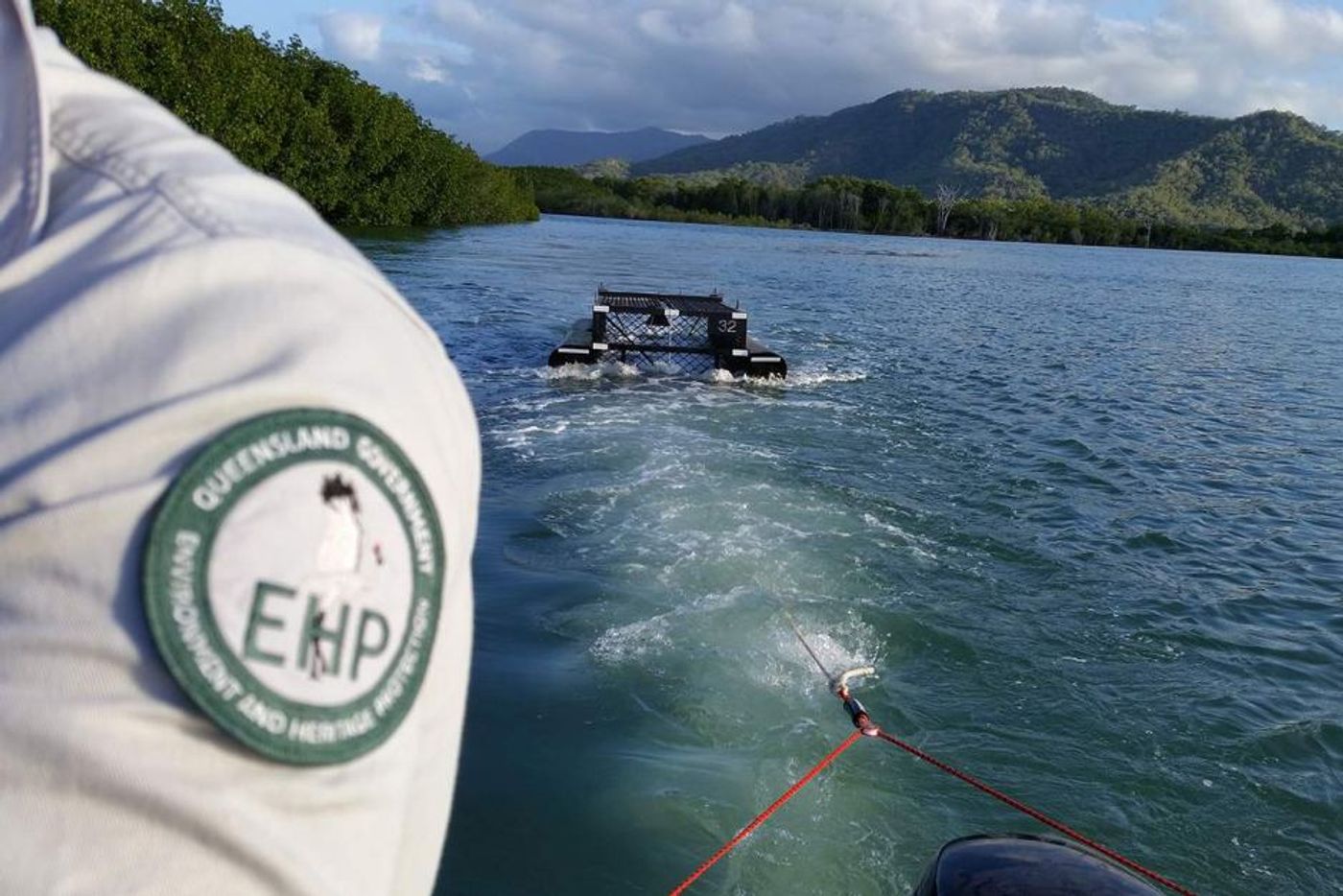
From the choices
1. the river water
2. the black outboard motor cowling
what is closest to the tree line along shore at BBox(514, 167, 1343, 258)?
the river water

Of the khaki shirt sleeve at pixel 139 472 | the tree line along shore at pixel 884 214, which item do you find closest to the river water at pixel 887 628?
the khaki shirt sleeve at pixel 139 472

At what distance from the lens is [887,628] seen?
23.6ft

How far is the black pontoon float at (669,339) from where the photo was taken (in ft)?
56.4

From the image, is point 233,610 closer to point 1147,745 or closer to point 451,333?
point 1147,745

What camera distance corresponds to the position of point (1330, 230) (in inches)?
4633

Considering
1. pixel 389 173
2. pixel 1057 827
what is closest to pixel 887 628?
pixel 1057 827

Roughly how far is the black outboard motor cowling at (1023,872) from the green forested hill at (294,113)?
24.7 meters

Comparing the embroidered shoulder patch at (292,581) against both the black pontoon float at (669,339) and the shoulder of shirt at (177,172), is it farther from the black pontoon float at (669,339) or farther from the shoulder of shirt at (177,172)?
the black pontoon float at (669,339)

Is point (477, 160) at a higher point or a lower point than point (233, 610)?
higher

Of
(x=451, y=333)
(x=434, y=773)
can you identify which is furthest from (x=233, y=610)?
(x=451, y=333)

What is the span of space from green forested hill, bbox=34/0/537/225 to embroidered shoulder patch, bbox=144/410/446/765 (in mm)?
25212

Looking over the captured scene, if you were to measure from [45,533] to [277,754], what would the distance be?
0.68 ft

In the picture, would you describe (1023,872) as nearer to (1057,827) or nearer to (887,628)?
(1057,827)

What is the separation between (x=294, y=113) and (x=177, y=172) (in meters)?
57.2
